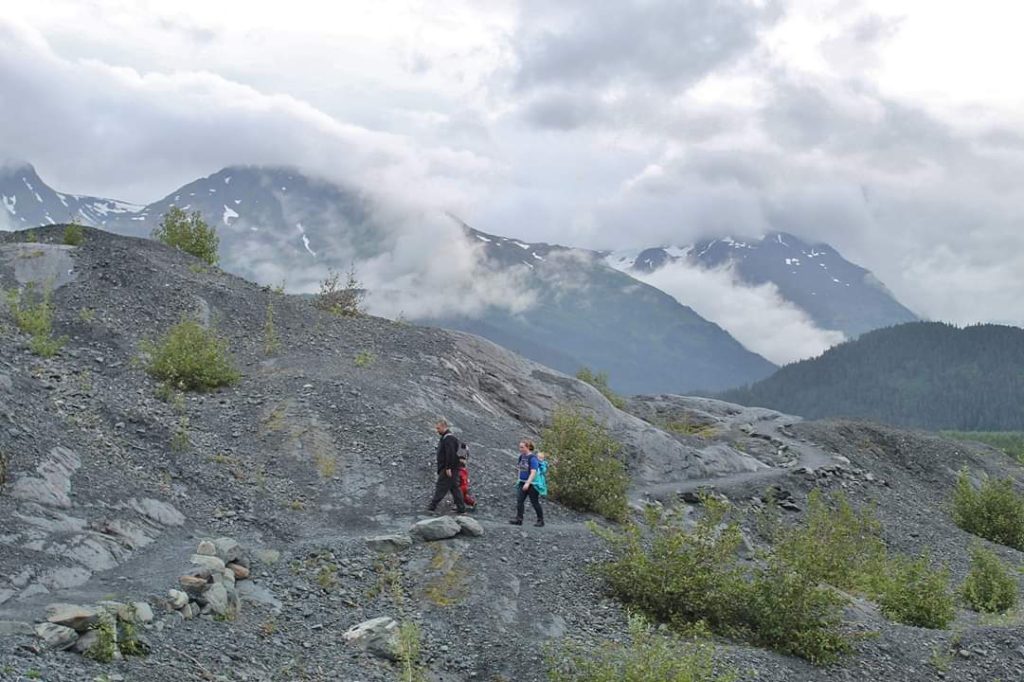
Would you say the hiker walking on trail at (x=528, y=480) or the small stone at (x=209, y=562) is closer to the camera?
the small stone at (x=209, y=562)

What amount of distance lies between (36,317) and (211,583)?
15.2 meters

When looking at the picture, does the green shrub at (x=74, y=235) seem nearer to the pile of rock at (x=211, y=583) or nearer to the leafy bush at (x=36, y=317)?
the leafy bush at (x=36, y=317)

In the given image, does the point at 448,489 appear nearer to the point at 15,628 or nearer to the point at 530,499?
the point at 530,499

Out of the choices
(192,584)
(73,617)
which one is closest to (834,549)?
(192,584)

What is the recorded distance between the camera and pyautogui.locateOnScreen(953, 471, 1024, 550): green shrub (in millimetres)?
34903

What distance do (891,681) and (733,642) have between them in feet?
9.41

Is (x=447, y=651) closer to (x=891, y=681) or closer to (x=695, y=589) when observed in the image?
(x=695, y=589)

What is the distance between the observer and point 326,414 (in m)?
24.2

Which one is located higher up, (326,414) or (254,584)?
(326,414)

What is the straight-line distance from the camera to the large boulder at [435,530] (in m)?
17.3

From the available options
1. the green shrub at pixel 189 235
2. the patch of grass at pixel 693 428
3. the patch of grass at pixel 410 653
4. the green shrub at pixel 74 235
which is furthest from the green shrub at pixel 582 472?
the patch of grass at pixel 693 428

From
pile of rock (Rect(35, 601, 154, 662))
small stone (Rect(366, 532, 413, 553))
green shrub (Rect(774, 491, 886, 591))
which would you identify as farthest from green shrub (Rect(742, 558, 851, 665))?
pile of rock (Rect(35, 601, 154, 662))

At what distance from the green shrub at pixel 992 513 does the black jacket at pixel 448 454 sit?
25779mm

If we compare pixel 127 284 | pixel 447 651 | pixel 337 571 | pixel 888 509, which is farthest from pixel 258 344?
pixel 888 509
